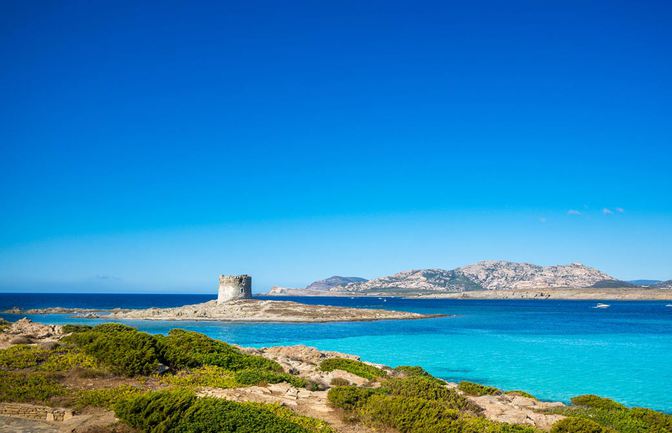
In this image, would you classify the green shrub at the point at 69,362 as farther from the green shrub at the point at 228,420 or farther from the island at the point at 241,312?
the island at the point at 241,312

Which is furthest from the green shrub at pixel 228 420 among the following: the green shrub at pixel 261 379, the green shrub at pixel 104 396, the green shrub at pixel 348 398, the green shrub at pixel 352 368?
the green shrub at pixel 352 368

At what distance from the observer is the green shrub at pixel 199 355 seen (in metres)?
16.2

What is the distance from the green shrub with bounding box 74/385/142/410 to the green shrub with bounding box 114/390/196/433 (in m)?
1.71

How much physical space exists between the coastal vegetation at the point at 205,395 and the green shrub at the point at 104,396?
0.02m

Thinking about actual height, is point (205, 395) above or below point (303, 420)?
above

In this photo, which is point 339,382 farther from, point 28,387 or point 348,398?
point 28,387

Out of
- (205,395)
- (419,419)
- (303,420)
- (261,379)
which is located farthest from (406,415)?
(261,379)

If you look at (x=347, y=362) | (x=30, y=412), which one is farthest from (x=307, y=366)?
(x=30, y=412)

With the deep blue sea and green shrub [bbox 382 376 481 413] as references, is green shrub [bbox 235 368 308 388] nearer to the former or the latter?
green shrub [bbox 382 376 481 413]

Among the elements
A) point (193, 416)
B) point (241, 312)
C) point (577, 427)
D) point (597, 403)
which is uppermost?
point (193, 416)

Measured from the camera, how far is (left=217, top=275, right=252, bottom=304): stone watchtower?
267 feet

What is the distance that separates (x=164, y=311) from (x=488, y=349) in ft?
177

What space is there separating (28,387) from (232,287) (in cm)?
7101

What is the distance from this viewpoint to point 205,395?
12617 millimetres
